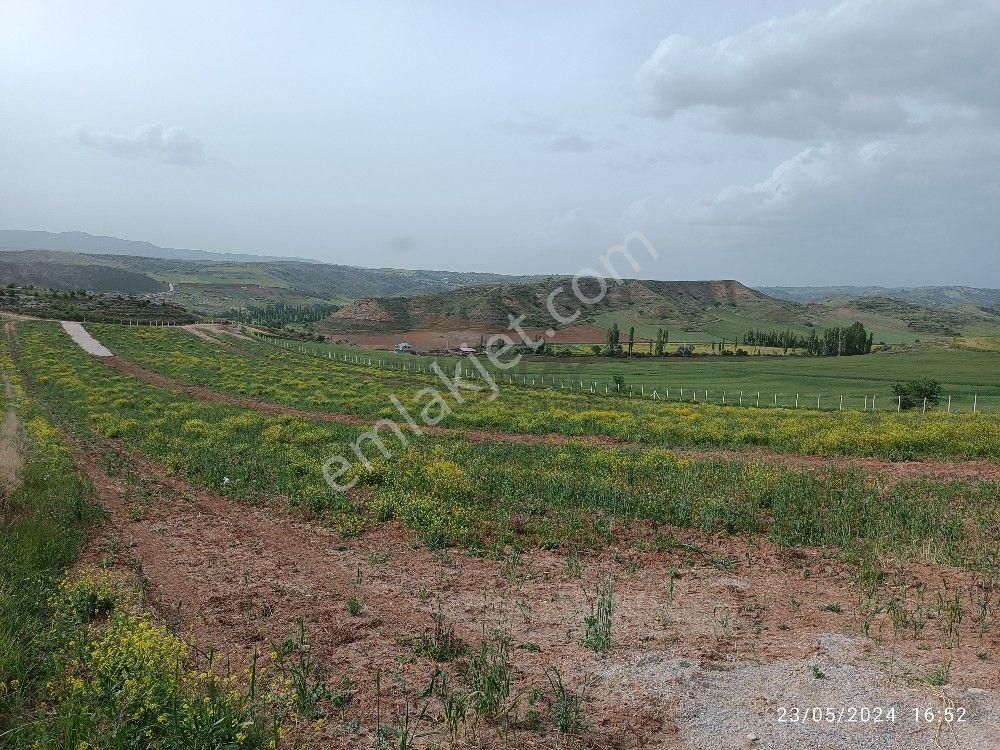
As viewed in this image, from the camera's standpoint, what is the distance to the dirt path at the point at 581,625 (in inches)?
236

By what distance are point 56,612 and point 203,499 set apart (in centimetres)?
684

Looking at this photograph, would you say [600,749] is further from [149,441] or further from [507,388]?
[507,388]

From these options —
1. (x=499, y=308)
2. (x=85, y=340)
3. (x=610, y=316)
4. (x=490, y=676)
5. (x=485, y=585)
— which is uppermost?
(x=499, y=308)

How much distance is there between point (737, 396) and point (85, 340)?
67.4 m

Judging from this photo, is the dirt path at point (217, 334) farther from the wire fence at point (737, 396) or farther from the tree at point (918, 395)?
the tree at point (918, 395)

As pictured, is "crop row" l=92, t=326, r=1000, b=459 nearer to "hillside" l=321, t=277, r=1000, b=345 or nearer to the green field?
the green field

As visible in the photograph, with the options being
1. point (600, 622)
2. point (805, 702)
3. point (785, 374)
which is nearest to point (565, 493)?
point (600, 622)

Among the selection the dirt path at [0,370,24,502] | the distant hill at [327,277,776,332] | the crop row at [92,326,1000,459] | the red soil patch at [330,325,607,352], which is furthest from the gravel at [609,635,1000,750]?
the distant hill at [327,277,776,332]

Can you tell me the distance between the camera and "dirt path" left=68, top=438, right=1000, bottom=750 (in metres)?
6.00

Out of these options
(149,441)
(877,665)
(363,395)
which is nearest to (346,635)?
(877,665)
